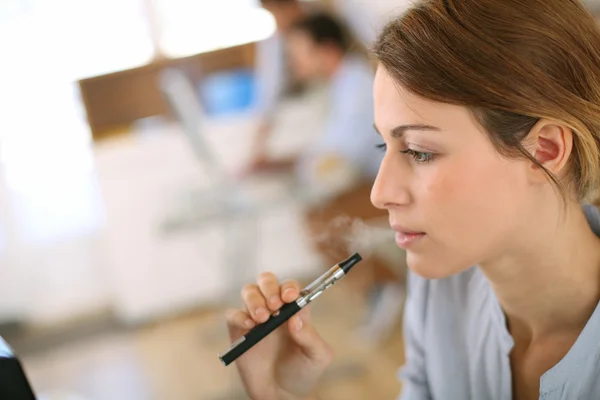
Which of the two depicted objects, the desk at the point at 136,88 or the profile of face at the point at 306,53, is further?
the desk at the point at 136,88

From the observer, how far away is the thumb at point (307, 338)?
671 mm

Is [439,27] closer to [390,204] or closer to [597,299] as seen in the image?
[390,204]

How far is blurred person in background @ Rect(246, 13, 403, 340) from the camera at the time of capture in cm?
182

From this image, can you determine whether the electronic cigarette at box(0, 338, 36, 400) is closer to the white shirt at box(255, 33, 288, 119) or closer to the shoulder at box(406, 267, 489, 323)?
the shoulder at box(406, 267, 489, 323)

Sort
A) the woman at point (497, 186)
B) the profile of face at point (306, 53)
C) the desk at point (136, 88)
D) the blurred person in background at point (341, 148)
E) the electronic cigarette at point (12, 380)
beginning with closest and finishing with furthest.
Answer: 1. the electronic cigarette at point (12, 380)
2. the woman at point (497, 186)
3. the blurred person in background at point (341, 148)
4. the profile of face at point (306, 53)
5. the desk at point (136, 88)

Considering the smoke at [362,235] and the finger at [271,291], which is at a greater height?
the finger at [271,291]

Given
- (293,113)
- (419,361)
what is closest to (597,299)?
(419,361)

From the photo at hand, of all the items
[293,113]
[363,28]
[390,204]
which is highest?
[390,204]

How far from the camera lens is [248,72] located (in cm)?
260

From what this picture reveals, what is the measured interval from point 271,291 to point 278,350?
8 centimetres

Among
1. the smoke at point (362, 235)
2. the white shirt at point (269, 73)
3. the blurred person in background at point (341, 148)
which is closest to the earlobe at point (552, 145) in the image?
the smoke at point (362, 235)

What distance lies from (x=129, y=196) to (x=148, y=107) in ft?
1.25

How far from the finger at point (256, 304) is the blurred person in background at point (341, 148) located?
100cm

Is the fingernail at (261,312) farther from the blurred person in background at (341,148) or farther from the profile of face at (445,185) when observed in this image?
the blurred person in background at (341,148)
